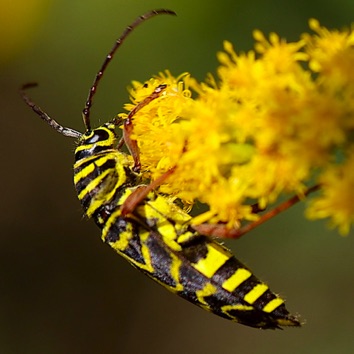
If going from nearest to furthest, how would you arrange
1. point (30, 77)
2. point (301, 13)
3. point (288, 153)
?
point (288, 153)
point (301, 13)
point (30, 77)

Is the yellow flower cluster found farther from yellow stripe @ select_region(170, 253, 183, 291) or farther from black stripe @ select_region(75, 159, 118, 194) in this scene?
black stripe @ select_region(75, 159, 118, 194)

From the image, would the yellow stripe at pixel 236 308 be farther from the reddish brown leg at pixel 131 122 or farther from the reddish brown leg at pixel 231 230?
the reddish brown leg at pixel 131 122

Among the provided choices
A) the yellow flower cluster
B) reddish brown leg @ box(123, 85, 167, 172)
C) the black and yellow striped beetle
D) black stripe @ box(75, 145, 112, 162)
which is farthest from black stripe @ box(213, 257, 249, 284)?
black stripe @ box(75, 145, 112, 162)

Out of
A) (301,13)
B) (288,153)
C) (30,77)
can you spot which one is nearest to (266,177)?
(288,153)

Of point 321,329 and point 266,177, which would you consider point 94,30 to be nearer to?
point 321,329

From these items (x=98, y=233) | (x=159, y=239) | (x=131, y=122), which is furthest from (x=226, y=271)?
(x=98, y=233)

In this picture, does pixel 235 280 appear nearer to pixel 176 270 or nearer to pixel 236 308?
pixel 236 308
